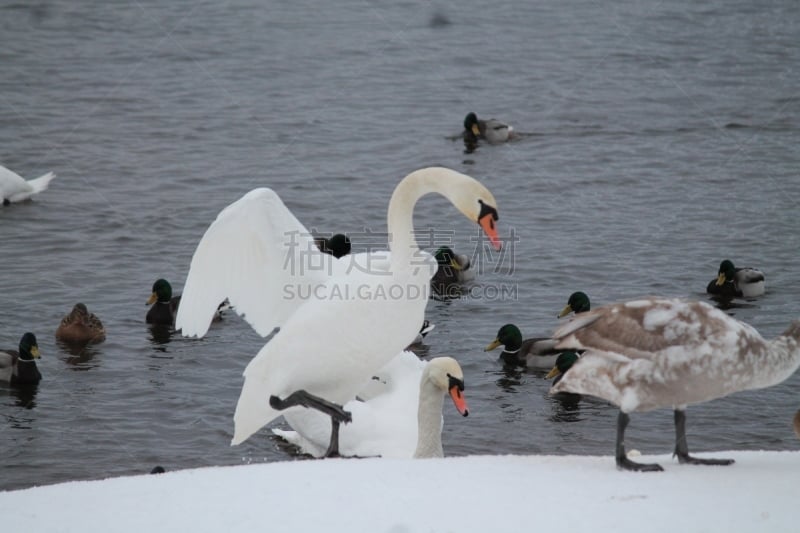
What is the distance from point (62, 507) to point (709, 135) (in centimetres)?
1452

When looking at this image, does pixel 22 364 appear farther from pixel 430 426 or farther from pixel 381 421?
pixel 430 426

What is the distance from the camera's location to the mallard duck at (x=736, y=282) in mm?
12881

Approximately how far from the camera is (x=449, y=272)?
542 inches

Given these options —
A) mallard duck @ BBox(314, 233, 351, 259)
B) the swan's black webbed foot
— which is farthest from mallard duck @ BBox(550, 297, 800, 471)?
mallard duck @ BBox(314, 233, 351, 259)

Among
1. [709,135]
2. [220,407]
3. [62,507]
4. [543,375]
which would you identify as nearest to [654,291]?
[543,375]

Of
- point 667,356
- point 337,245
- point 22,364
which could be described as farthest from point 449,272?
point 667,356

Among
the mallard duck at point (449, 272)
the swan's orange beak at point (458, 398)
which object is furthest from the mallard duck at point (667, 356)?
the mallard duck at point (449, 272)

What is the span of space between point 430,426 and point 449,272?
603 cm

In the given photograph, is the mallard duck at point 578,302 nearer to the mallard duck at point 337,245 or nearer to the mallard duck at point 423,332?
the mallard duck at point 423,332

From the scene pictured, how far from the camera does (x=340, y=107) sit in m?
19.7

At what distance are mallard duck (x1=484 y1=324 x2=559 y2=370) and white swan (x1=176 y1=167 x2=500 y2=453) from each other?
3949mm

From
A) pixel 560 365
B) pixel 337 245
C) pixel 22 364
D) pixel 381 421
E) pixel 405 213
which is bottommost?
pixel 381 421

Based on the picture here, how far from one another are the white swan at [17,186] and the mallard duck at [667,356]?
11.1m

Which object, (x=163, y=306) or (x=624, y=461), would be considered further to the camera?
(x=163, y=306)
